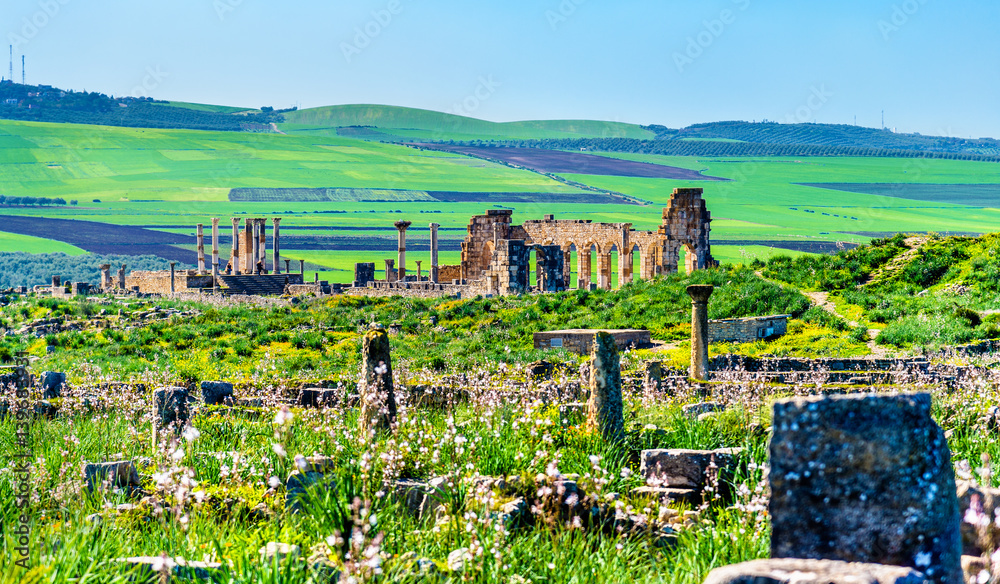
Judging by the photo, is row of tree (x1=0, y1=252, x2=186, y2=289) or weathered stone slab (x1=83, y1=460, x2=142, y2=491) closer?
weathered stone slab (x1=83, y1=460, x2=142, y2=491)

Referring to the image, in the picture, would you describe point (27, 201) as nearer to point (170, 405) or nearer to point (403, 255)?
point (403, 255)

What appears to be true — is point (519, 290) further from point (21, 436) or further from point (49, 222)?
point (49, 222)

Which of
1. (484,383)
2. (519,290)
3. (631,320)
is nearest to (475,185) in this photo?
(519,290)

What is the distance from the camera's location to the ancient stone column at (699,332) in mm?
17656

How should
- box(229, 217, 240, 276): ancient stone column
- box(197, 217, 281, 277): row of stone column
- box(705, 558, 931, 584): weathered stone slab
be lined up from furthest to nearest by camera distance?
box(229, 217, 240, 276): ancient stone column < box(197, 217, 281, 277): row of stone column < box(705, 558, 931, 584): weathered stone slab

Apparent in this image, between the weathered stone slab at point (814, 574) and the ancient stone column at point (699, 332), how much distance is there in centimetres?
1310

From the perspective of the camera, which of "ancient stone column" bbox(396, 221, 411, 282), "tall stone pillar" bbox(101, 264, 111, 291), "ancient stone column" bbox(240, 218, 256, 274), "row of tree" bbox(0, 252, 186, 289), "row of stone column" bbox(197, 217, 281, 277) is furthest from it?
"row of tree" bbox(0, 252, 186, 289)

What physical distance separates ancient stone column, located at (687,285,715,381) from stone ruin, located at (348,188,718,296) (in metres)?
26.1

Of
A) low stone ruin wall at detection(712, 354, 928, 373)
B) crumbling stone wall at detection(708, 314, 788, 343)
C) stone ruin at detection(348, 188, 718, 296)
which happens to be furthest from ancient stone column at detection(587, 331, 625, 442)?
stone ruin at detection(348, 188, 718, 296)

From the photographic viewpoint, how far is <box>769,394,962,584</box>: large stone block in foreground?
5043mm

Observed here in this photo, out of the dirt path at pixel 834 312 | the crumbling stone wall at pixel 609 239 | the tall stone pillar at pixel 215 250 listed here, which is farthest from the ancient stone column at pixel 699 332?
the tall stone pillar at pixel 215 250

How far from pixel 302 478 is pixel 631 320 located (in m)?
21.8

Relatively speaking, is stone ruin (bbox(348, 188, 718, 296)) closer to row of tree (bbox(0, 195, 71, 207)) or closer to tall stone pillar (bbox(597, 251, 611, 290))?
tall stone pillar (bbox(597, 251, 611, 290))

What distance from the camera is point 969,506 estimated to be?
557 centimetres
